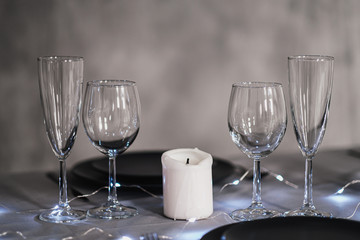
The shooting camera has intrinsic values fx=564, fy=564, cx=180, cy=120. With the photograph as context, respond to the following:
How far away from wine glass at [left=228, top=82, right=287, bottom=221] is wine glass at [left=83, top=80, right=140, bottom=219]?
17 cm

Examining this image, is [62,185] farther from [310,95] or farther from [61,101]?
[310,95]

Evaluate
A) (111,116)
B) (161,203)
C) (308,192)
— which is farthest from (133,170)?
(308,192)

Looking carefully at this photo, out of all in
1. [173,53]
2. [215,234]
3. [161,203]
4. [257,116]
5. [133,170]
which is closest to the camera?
[215,234]

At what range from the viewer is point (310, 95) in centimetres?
96

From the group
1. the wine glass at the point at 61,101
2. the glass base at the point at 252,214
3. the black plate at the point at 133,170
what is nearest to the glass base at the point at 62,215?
the wine glass at the point at 61,101

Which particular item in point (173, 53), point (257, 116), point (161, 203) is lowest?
point (161, 203)

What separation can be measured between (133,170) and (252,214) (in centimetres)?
36

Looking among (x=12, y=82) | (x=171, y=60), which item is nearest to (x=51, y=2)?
(x=12, y=82)

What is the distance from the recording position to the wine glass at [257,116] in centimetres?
94

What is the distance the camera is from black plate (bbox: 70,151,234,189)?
1124 mm

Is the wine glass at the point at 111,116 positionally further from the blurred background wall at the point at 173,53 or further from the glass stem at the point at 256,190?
the blurred background wall at the point at 173,53

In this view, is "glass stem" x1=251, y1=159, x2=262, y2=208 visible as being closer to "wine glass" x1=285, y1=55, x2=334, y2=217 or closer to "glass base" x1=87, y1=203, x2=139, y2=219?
"wine glass" x1=285, y1=55, x2=334, y2=217

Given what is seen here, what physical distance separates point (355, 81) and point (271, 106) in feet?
8.02

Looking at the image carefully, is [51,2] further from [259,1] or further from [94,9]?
[259,1]
